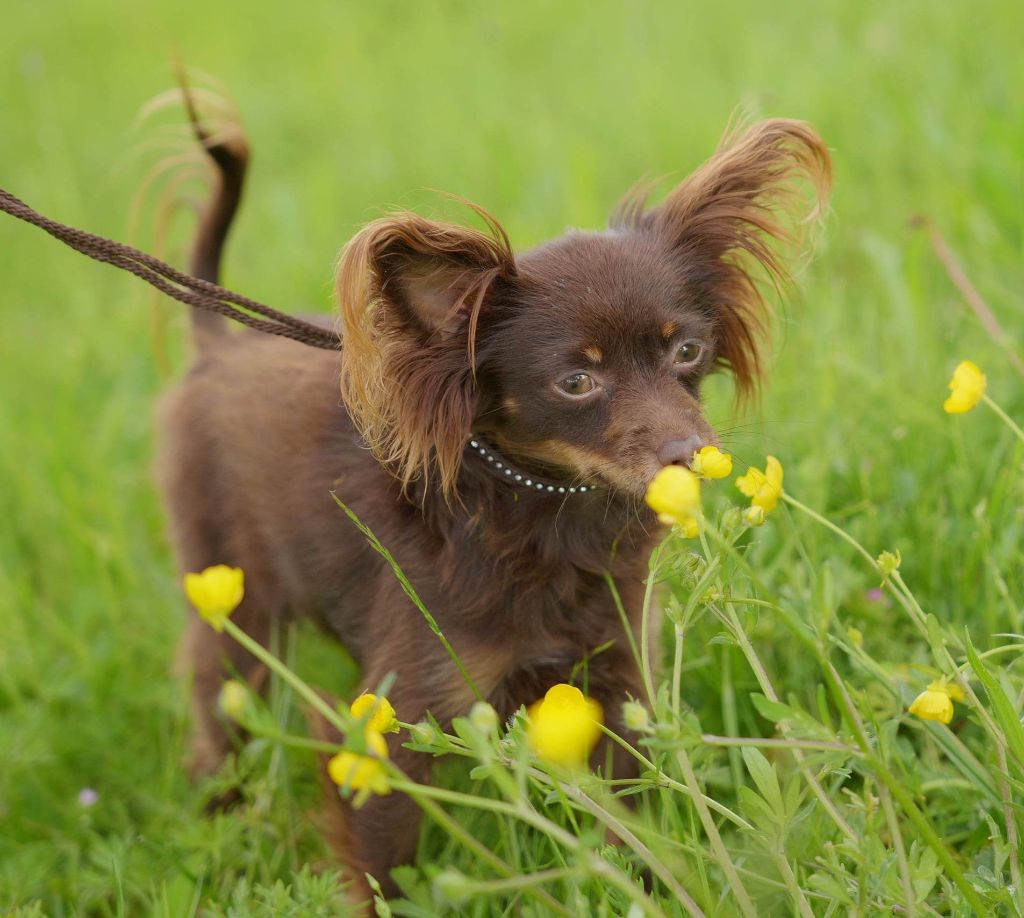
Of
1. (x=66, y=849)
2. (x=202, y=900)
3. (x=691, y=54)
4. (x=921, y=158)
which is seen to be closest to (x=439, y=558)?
(x=202, y=900)

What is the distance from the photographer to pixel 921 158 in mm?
4785

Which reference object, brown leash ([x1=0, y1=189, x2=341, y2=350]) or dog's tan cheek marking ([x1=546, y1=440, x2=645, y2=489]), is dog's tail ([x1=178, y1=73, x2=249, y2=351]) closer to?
brown leash ([x1=0, y1=189, x2=341, y2=350])

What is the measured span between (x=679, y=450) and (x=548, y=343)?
14.8 inches

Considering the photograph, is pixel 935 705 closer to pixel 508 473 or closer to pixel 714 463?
pixel 714 463

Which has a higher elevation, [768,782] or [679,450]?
[679,450]

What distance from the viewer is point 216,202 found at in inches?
119

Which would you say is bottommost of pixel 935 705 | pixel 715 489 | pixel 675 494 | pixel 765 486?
pixel 715 489

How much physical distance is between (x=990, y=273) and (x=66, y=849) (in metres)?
3.36

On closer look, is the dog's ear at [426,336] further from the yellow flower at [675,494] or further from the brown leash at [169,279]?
the yellow flower at [675,494]

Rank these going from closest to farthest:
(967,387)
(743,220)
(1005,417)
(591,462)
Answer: (967,387), (1005,417), (591,462), (743,220)

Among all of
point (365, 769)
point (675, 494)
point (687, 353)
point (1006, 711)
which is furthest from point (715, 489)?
point (365, 769)

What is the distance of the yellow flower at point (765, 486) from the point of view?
1.60 metres

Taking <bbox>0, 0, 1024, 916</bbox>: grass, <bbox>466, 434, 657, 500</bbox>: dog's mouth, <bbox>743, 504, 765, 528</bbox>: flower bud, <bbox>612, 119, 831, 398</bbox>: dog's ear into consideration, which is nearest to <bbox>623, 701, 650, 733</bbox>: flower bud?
<bbox>0, 0, 1024, 916</bbox>: grass


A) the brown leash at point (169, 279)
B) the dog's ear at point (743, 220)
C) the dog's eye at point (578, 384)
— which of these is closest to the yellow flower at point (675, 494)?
the dog's eye at point (578, 384)
